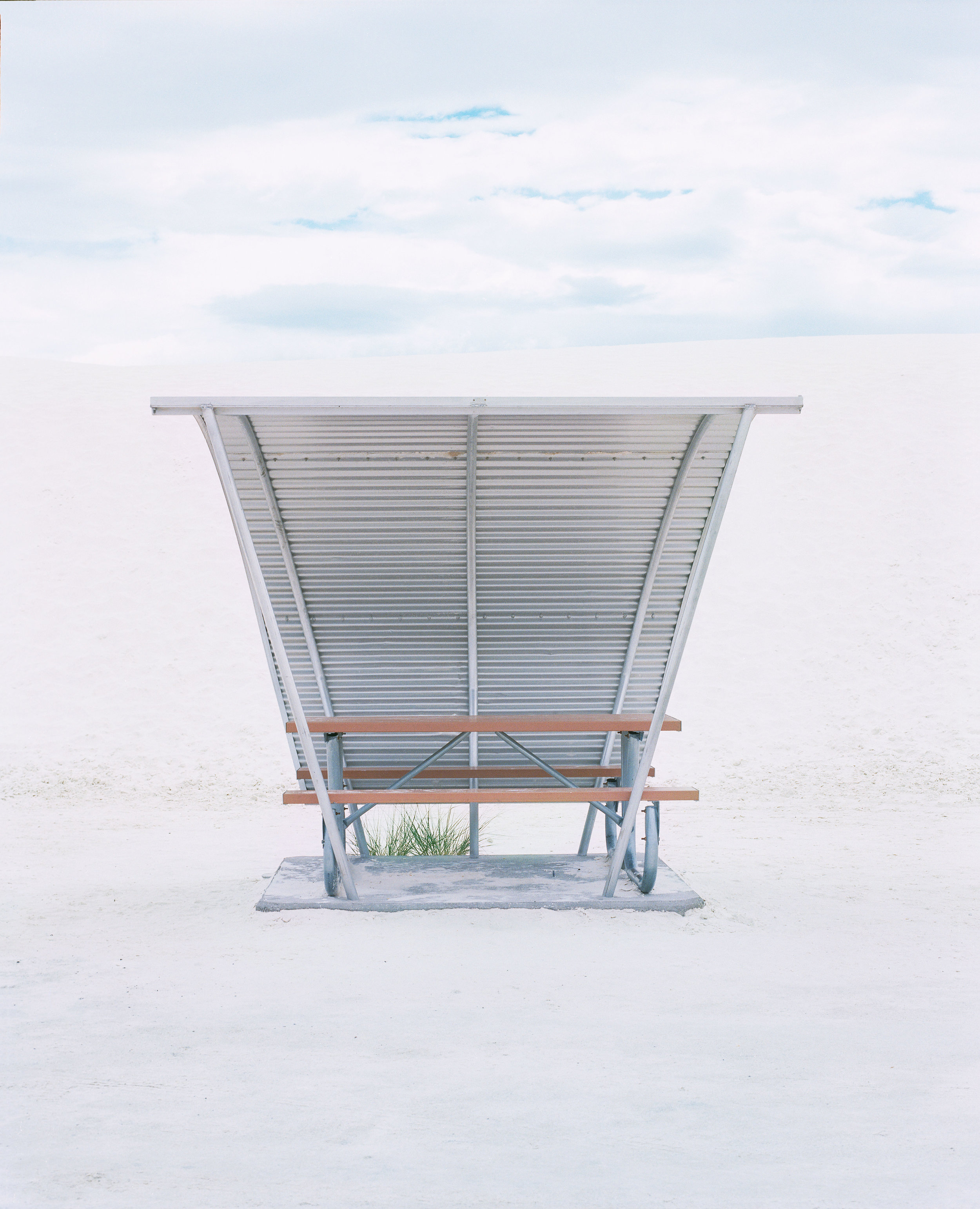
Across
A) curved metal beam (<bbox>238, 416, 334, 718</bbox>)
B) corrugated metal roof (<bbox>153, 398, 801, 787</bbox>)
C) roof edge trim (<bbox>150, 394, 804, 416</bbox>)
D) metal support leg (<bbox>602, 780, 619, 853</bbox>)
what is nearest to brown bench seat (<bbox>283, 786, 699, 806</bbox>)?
curved metal beam (<bbox>238, 416, 334, 718</bbox>)

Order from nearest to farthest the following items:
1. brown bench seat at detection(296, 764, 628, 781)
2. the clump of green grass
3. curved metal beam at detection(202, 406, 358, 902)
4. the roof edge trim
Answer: the roof edge trim → curved metal beam at detection(202, 406, 358, 902) → brown bench seat at detection(296, 764, 628, 781) → the clump of green grass

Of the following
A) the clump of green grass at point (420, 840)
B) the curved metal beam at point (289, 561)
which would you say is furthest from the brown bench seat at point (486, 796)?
the clump of green grass at point (420, 840)

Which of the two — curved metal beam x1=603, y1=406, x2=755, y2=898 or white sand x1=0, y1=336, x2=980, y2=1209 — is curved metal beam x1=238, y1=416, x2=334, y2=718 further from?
curved metal beam x1=603, y1=406, x2=755, y2=898

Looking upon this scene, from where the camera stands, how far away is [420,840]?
25.8 feet

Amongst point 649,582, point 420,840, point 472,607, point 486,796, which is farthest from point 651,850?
point 420,840

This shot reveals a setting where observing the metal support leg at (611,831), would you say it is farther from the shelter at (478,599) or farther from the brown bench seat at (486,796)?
the brown bench seat at (486,796)

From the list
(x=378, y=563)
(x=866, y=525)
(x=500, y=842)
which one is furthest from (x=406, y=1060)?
(x=866, y=525)

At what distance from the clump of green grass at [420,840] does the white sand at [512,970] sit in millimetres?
730

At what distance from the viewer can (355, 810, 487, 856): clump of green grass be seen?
7816mm

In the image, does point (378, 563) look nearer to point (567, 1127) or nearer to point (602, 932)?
point (602, 932)

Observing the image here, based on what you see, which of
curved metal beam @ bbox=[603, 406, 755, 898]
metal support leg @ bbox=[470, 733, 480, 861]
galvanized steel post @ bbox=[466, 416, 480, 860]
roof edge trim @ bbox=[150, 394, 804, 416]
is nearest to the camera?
roof edge trim @ bbox=[150, 394, 804, 416]

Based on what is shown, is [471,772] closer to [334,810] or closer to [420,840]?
[420,840]

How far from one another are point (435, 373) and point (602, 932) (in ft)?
99.7

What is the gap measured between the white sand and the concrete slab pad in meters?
0.15
